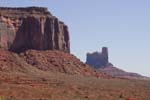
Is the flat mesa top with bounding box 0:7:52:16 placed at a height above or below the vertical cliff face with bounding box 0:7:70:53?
above

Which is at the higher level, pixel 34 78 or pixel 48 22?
pixel 48 22

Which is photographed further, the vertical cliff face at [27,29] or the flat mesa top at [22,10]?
the flat mesa top at [22,10]

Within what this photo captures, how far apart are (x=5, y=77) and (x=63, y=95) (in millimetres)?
17905

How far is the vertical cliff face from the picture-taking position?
10873cm

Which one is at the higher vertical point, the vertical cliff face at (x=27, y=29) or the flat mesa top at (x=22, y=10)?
the flat mesa top at (x=22, y=10)

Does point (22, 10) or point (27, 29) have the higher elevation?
point (22, 10)

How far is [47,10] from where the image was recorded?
118 meters

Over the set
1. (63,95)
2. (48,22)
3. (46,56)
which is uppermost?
(48,22)

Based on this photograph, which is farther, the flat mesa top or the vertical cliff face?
the flat mesa top

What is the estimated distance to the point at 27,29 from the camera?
365 feet

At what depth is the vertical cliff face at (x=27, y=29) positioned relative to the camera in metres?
109

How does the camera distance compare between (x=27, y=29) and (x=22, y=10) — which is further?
(x=22, y=10)

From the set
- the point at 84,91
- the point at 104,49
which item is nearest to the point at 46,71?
the point at 84,91

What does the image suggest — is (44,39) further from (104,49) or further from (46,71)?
(104,49)
